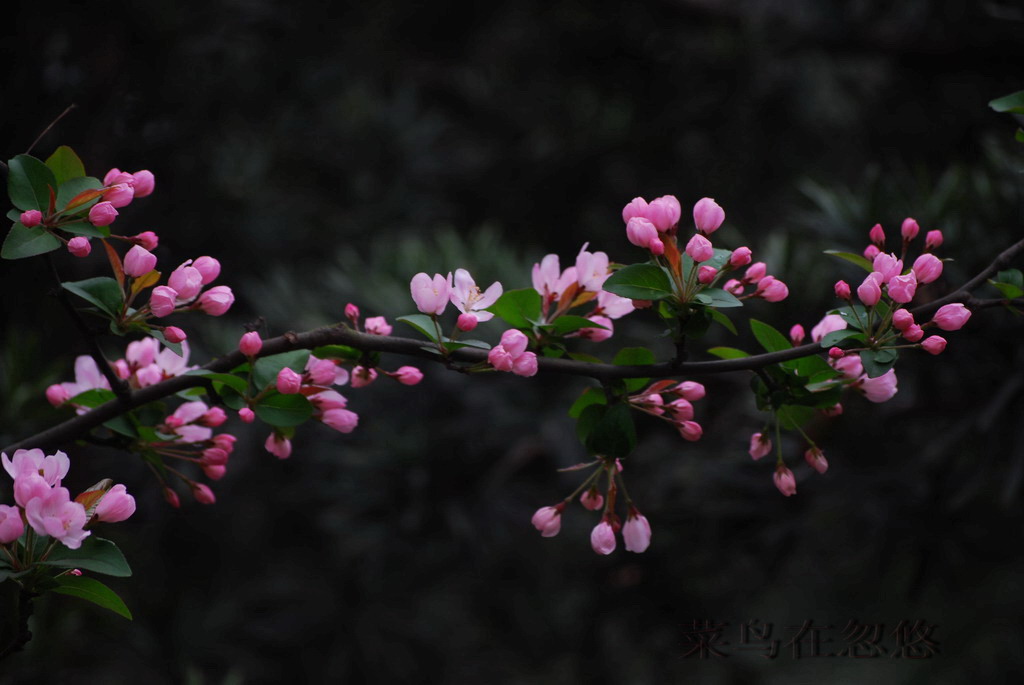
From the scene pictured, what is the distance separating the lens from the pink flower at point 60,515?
14.4 inches

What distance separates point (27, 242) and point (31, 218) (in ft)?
0.04

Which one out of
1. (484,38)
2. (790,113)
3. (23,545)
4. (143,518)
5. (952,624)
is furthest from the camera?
(484,38)

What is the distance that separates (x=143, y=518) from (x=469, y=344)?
86 cm

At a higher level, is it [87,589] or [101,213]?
[101,213]

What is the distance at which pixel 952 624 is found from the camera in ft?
5.07

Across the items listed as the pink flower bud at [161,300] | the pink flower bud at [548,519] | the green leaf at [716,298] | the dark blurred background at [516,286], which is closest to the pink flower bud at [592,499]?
the pink flower bud at [548,519]

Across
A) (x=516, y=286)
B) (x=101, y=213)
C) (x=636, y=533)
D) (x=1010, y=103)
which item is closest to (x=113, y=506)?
(x=101, y=213)

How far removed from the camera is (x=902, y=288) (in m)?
0.39

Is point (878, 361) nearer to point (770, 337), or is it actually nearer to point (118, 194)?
point (770, 337)

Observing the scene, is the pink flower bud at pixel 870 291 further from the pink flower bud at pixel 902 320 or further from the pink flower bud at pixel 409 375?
the pink flower bud at pixel 409 375

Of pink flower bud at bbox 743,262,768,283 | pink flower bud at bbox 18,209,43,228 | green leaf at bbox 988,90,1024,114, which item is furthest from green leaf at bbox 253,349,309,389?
green leaf at bbox 988,90,1024,114

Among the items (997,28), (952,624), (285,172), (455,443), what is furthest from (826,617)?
(285,172)

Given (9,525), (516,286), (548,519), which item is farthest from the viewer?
(516,286)

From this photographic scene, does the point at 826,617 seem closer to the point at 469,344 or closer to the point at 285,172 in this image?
the point at 285,172
